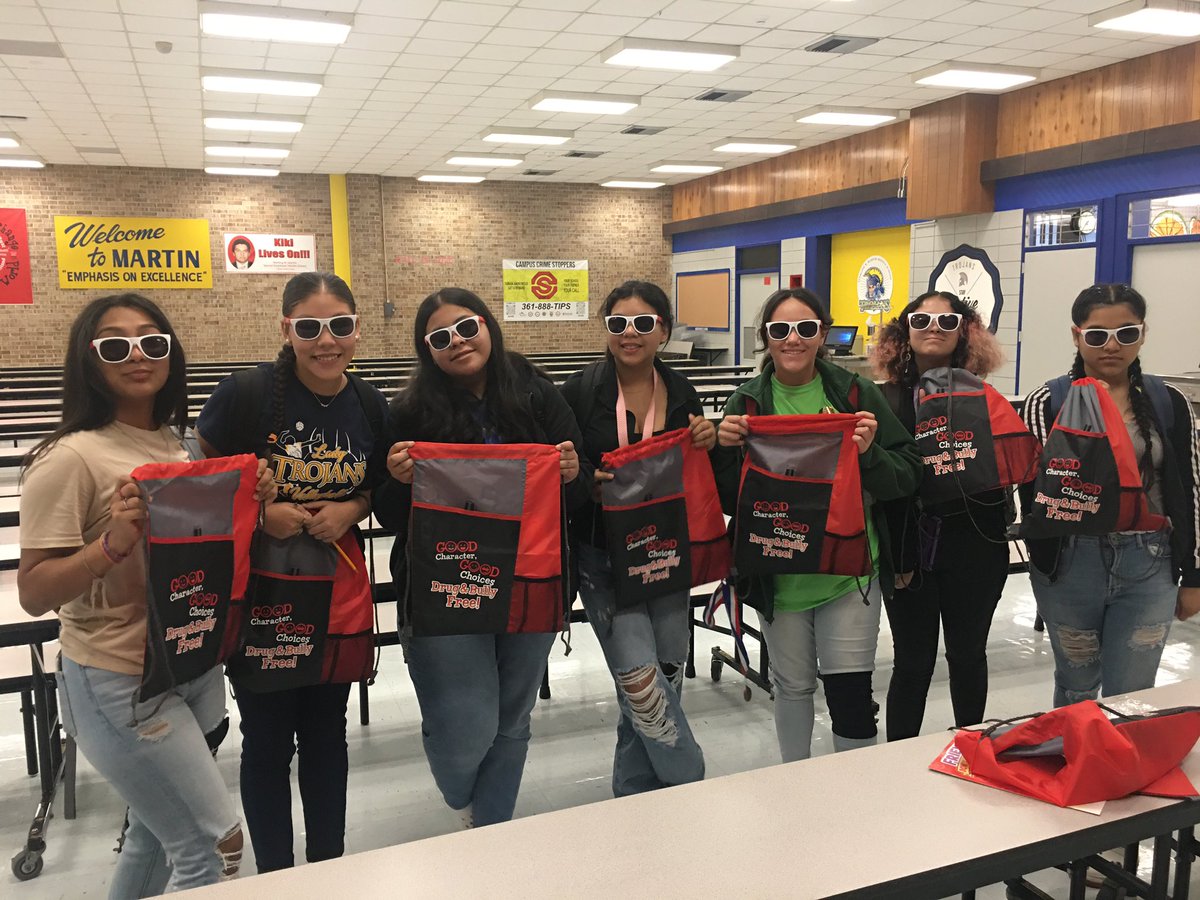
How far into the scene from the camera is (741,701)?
3.59 m

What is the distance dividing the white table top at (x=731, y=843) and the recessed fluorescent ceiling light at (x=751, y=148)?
11.4 meters

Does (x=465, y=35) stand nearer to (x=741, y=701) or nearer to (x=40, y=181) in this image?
(x=741, y=701)

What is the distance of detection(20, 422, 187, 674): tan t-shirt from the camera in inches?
63.8

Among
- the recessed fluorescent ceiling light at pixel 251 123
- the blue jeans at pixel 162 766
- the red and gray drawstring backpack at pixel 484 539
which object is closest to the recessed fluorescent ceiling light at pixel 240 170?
the recessed fluorescent ceiling light at pixel 251 123

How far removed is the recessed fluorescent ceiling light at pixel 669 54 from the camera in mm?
7359

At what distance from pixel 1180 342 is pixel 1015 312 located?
1.79 m

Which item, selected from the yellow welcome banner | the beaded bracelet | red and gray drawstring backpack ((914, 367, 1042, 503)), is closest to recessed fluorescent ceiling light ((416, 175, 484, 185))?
the yellow welcome banner

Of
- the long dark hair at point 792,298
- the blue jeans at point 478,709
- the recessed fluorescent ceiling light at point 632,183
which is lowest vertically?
the blue jeans at point 478,709

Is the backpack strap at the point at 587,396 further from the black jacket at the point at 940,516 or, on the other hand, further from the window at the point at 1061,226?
the window at the point at 1061,226

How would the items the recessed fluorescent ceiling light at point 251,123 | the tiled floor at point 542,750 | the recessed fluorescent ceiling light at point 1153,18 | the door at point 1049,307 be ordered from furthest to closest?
Answer: 1. the recessed fluorescent ceiling light at point 251,123
2. the door at point 1049,307
3. the recessed fluorescent ceiling light at point 1153,18
4. the tiled floor at point 542,750

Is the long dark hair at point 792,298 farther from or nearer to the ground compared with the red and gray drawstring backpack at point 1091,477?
farther from the ground

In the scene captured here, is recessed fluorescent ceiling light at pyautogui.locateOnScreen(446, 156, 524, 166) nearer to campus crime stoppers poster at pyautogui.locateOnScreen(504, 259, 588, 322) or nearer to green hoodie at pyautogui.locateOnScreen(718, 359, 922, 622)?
campus crime stoppers poster at pyautogui.locateOnScreen(504, 259, 588, 322)

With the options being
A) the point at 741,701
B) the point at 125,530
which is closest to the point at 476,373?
the point at 125,530

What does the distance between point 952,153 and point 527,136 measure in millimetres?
5049
